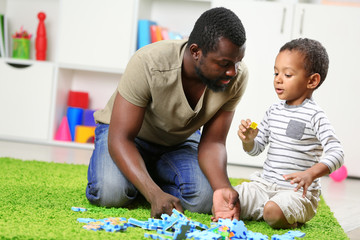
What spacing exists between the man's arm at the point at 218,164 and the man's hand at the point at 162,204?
0.15 meters

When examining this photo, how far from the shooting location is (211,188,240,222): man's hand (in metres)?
1.57

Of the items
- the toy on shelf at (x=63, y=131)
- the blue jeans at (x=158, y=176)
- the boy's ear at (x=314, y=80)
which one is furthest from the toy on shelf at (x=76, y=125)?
the boy's ear at (x=314, y=80)

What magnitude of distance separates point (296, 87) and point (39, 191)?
37.5 inches

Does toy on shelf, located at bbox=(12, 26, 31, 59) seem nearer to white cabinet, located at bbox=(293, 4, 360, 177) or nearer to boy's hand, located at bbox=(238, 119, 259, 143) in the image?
white cabinet, located at bbox=(293, 4, 360, 177)

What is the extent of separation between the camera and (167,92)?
1.64 m

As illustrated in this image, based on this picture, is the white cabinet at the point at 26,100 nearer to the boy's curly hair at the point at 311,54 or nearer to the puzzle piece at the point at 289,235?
the boy's curly hair at the point at 311,54

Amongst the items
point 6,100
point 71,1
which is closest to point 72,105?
point 6,100

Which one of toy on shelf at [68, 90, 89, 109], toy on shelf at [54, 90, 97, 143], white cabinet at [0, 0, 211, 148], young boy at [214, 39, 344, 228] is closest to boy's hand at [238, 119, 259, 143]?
young boy at [214, 39, 344, 228]

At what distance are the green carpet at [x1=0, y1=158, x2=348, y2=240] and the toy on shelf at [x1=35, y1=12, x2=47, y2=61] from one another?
1335 millimetres

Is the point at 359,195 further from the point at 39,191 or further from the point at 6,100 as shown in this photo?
the point at 6,100

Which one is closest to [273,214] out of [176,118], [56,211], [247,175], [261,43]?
[176,118]

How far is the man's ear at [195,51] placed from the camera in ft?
5.07

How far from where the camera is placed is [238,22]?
150 cm

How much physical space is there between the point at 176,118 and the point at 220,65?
0.28 meters
